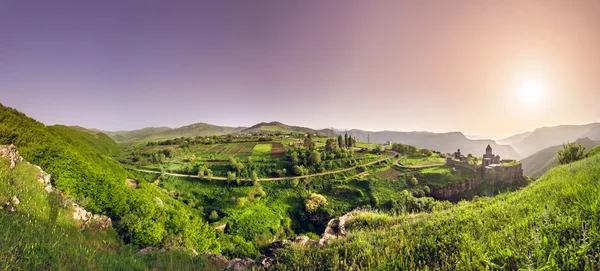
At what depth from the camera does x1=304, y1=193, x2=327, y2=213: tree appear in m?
46.4

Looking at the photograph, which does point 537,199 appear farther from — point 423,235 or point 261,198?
point 261,198

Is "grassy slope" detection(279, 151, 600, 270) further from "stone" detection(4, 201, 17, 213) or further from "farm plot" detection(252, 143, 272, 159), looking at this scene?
"farm plot" detection(252, 143, 272, 159)

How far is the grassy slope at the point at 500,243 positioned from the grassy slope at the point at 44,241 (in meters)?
6.64

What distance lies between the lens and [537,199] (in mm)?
6320

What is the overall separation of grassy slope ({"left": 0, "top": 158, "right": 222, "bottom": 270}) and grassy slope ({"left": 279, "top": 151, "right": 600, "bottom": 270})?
21.8 ft

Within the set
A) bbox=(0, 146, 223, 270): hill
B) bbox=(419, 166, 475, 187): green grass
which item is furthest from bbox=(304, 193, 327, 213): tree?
bbox=(0, 146, 223, 270): hill

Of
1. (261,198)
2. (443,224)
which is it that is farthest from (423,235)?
(261,198)

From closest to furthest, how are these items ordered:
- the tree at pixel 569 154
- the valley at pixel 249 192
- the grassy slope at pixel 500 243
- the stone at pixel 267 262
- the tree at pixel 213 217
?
1. the grassy slope at pixel 500 243
2. the stone at pixel 267 262
3. the valley at pixel 249 192
4. the tree at pixel 569 154
5. the tree at pixel 213 217

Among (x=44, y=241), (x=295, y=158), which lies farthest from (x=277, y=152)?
(x=44, y=241)

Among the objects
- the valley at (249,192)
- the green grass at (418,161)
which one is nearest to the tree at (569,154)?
the valley at (249,192)

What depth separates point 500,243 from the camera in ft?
15.0

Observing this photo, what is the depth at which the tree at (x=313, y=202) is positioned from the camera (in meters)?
46.4

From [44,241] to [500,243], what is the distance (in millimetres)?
13852

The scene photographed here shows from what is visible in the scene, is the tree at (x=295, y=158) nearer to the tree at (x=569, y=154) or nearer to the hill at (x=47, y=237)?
the hill at (x=47, y=237)
